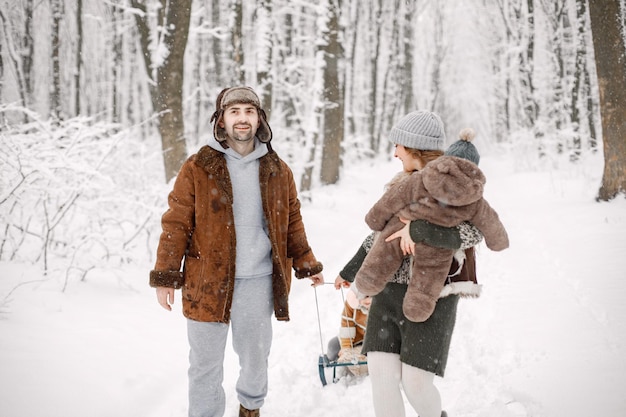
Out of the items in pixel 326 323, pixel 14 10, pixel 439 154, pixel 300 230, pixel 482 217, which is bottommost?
pixel 326 323

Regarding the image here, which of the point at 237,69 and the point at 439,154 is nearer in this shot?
the point at 439,154

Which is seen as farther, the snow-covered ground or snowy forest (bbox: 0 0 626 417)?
snowy forest (bbox: 0 0 626 417)

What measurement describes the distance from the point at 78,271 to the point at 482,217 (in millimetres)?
4926

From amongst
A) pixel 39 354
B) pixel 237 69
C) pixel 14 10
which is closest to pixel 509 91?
pixel 237 69

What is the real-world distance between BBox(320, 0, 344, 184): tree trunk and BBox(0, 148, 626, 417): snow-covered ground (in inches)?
302

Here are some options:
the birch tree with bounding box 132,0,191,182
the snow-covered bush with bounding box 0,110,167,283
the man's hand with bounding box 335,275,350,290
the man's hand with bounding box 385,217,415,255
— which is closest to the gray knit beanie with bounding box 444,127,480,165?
the man's hand with bounding box 385,217,415,255

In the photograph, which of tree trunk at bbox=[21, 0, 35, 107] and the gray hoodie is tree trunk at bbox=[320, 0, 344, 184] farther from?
tree trunk at bbox=[21, 0, 35, 107]

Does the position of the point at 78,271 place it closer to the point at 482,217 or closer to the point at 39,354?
the point at 39,354

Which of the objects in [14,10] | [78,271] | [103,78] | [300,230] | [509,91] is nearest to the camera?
[300,230]

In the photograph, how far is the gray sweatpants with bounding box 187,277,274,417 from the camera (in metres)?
2.71

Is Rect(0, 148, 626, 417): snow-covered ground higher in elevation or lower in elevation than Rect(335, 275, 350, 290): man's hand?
lower

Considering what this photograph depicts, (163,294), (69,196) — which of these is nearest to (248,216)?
(163,294)

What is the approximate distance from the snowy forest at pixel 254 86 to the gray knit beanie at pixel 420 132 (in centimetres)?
386

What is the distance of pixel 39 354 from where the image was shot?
3.60 m
